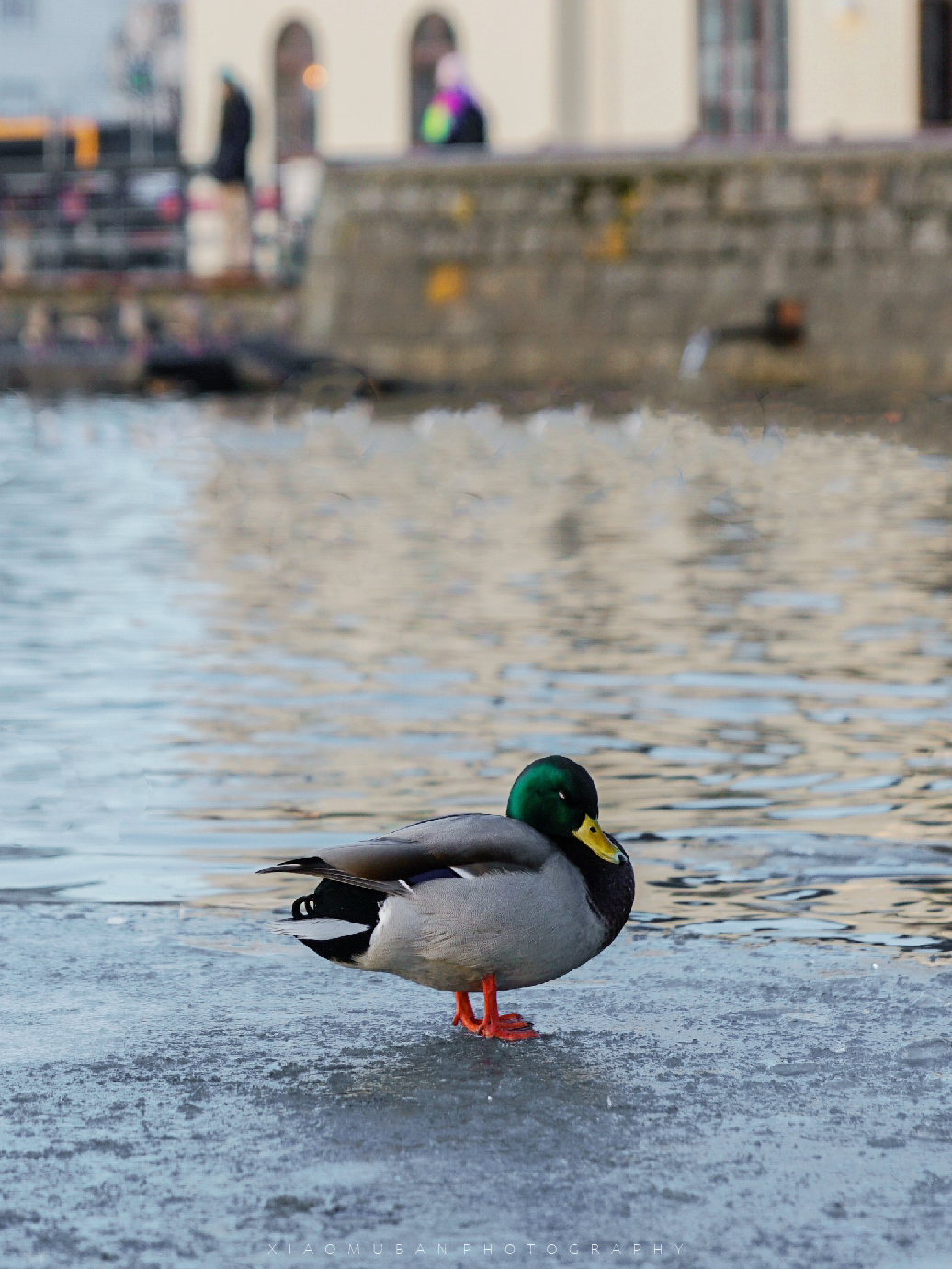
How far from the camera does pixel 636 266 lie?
2803cm

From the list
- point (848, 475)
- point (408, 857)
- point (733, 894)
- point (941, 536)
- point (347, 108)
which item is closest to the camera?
point (408, 857)

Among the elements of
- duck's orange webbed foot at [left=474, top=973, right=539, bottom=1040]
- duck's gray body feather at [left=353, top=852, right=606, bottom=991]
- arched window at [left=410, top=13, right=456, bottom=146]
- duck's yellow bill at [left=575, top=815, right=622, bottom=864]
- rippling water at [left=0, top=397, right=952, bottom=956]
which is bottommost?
rippling water at [left=0, top=397, right=952, bottom=956]

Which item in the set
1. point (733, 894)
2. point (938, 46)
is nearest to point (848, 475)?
point (733, 894)

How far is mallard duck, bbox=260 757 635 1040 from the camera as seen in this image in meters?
4.10

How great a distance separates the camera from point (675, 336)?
27812mm

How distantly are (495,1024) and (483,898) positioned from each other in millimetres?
265

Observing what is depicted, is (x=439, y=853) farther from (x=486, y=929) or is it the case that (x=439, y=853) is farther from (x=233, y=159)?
(x=233, y=159)

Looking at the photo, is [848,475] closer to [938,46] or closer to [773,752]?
[773,752]

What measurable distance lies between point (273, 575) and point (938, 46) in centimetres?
2603

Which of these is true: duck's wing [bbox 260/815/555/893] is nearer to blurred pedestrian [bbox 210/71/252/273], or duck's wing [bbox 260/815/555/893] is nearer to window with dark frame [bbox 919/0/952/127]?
blurred pedestrian [bbox 210/71/252/273]

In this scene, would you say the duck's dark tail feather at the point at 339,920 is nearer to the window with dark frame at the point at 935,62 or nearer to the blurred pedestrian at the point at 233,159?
the blurred pedestrian at the point at 233,159

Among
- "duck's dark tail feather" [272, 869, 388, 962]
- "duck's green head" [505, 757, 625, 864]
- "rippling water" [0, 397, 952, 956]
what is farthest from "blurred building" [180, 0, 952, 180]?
"duck's dark tail feather" [272, 869, 388, 962]

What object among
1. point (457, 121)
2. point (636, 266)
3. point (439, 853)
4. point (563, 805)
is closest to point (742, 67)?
point (457, 121)

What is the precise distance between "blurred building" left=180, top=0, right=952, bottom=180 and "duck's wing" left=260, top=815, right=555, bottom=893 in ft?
96.1
